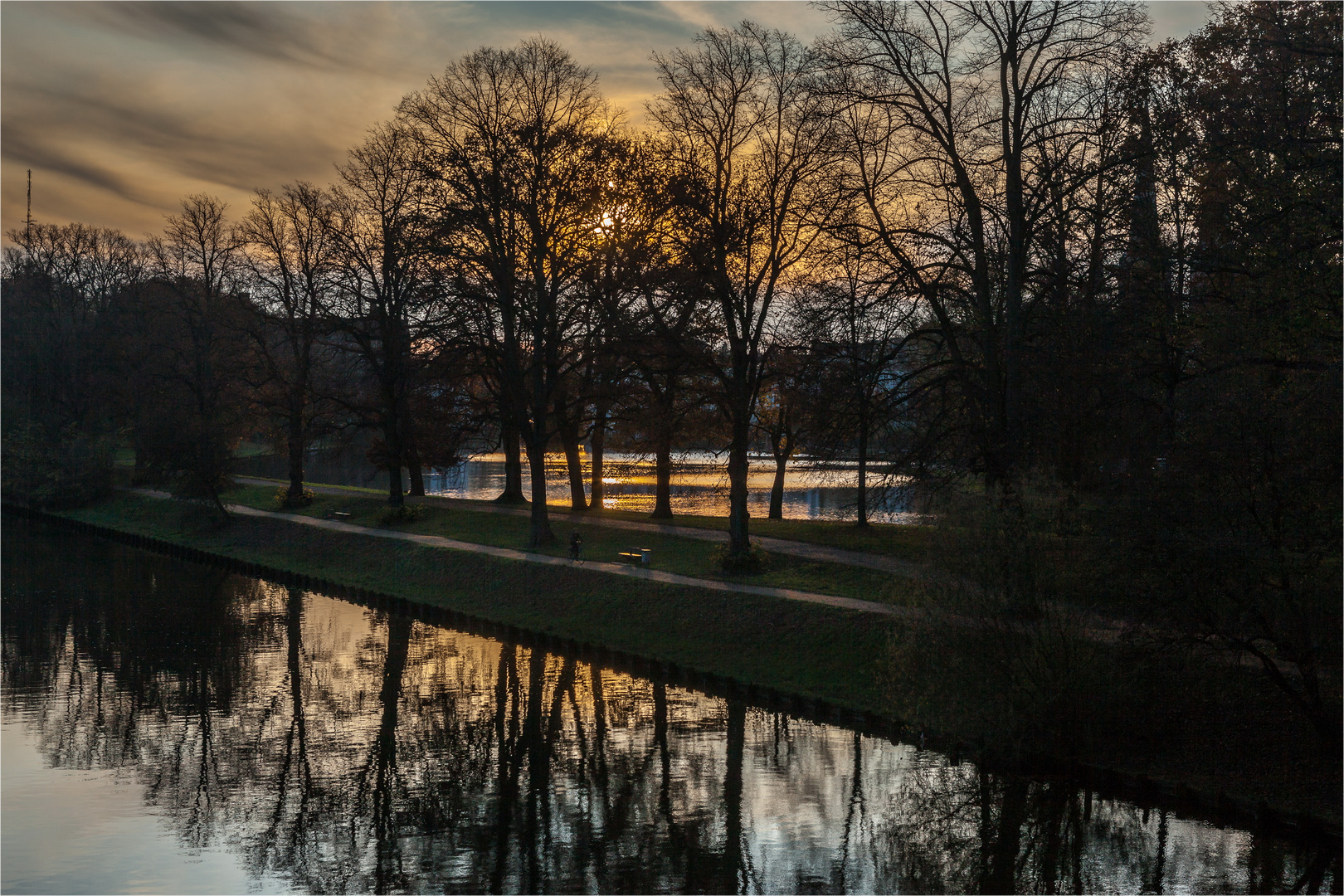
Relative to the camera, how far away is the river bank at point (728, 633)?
18.2 m

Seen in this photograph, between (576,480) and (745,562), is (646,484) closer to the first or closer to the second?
(576,480)

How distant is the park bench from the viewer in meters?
35.1

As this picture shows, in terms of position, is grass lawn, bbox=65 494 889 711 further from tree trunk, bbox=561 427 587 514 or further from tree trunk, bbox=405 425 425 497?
tree trunk, bbox=405 425 425 497

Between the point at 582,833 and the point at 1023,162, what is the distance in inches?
831

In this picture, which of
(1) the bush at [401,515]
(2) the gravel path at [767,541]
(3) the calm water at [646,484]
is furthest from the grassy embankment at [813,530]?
(3) the calm water at [646,484]

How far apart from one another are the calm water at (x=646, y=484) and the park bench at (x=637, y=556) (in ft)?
55.9

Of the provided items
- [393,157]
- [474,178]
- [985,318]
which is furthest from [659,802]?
[393,157]

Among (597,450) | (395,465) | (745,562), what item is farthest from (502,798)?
(597,450)

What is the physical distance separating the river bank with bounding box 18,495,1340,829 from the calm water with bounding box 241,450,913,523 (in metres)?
12.2

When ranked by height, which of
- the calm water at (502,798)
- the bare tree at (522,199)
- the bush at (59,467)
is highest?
the bare tree at (522,199)

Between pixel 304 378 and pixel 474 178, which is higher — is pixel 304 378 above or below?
below

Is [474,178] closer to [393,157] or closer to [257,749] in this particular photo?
[393,157]

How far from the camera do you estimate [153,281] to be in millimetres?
59031

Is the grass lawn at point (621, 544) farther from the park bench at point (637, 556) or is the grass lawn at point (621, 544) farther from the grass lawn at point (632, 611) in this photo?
the grass lawn at point (632, 611)
